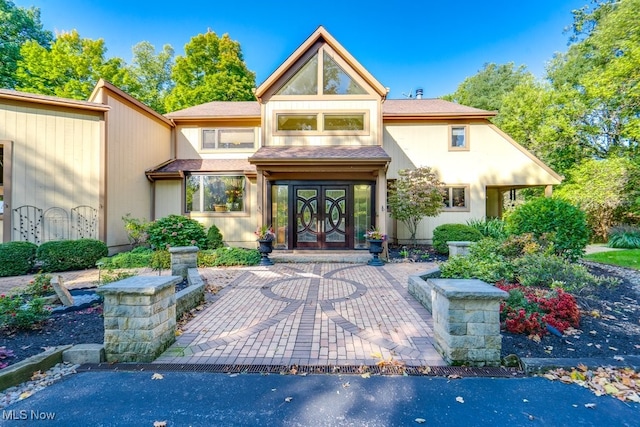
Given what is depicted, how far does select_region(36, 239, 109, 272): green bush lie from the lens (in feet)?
24.9

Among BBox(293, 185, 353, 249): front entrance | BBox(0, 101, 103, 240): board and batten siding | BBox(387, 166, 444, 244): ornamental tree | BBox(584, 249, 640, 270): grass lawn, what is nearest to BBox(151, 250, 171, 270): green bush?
BBox(0, 101, 103, 240): board and batten siding

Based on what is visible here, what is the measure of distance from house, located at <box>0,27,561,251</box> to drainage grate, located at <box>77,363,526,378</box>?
6.59 meters

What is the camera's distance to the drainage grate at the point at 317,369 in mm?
2912

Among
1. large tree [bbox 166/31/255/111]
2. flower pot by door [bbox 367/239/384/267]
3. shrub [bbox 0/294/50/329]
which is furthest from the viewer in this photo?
large tree [bbox 166/31/255/111]

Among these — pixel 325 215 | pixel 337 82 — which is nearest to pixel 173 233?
pixel 325 215

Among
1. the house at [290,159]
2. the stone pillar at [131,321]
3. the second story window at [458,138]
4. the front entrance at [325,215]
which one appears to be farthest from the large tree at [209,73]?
the stone pillar at [131,321]

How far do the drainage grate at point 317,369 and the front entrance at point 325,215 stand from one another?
7.39 m

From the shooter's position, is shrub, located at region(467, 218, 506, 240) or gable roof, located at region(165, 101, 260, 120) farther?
gable roof, located at region(165, 101, 260, 120)

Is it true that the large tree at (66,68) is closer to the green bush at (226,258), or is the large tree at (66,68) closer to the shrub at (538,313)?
the green bush at (226,258)

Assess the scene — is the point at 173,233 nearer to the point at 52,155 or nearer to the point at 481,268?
the point at 52,155

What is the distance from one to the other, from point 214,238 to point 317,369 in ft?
27.5

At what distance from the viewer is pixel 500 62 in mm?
30328

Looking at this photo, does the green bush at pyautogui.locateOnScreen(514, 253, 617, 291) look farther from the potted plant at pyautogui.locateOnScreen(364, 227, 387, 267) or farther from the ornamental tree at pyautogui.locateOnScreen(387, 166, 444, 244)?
A: the ornamental tree at pyautogui.locateOnScreen(387, 166, 444, 244)

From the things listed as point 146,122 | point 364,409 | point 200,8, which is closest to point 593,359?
point 364,409
